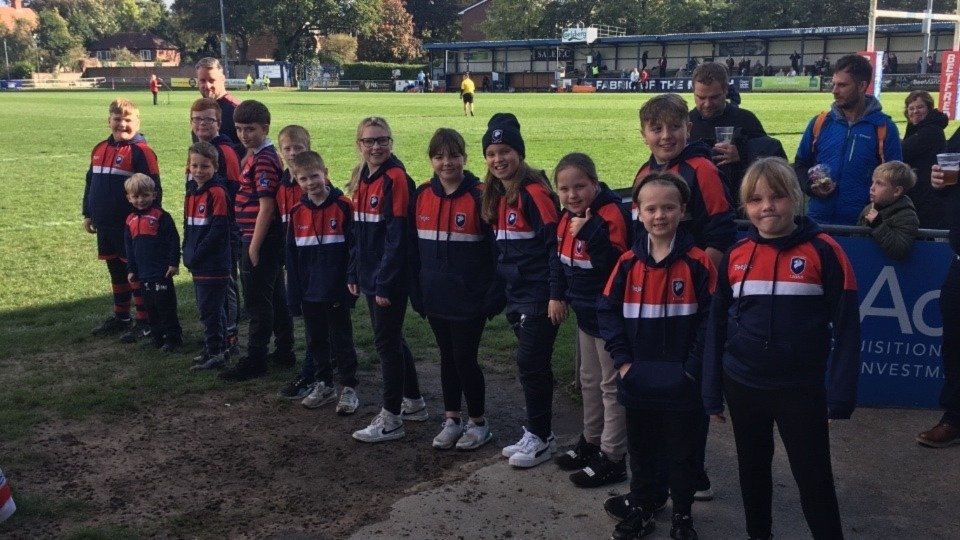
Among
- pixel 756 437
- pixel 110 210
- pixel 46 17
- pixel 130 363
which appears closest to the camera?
pixel 756 437

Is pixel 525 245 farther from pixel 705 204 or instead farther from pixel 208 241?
pixel 208 241

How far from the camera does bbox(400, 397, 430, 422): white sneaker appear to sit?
5590mm

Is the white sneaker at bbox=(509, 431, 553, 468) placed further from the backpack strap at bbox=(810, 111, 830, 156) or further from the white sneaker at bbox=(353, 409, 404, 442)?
the backpack strap at bbox=(810, 111, 830, 156)

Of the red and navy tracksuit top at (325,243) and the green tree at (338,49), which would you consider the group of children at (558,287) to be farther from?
the green tree at (338,49)

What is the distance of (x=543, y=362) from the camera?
473cm

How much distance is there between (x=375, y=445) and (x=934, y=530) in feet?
9.59

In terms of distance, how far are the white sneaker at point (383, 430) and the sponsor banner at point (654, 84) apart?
173 feet

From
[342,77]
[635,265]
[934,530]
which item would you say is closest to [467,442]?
[635,265]

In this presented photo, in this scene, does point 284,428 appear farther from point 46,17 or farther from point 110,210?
point 46,17

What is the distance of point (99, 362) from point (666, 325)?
476 centimetres

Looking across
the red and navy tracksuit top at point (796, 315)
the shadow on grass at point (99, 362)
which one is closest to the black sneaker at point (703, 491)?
the red and navy tracksuit top at point (796, 315)

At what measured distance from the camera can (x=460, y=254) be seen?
192 inches

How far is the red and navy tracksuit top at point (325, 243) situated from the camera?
5.56m

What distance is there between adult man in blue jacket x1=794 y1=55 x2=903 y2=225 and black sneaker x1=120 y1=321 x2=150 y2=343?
5272mm
